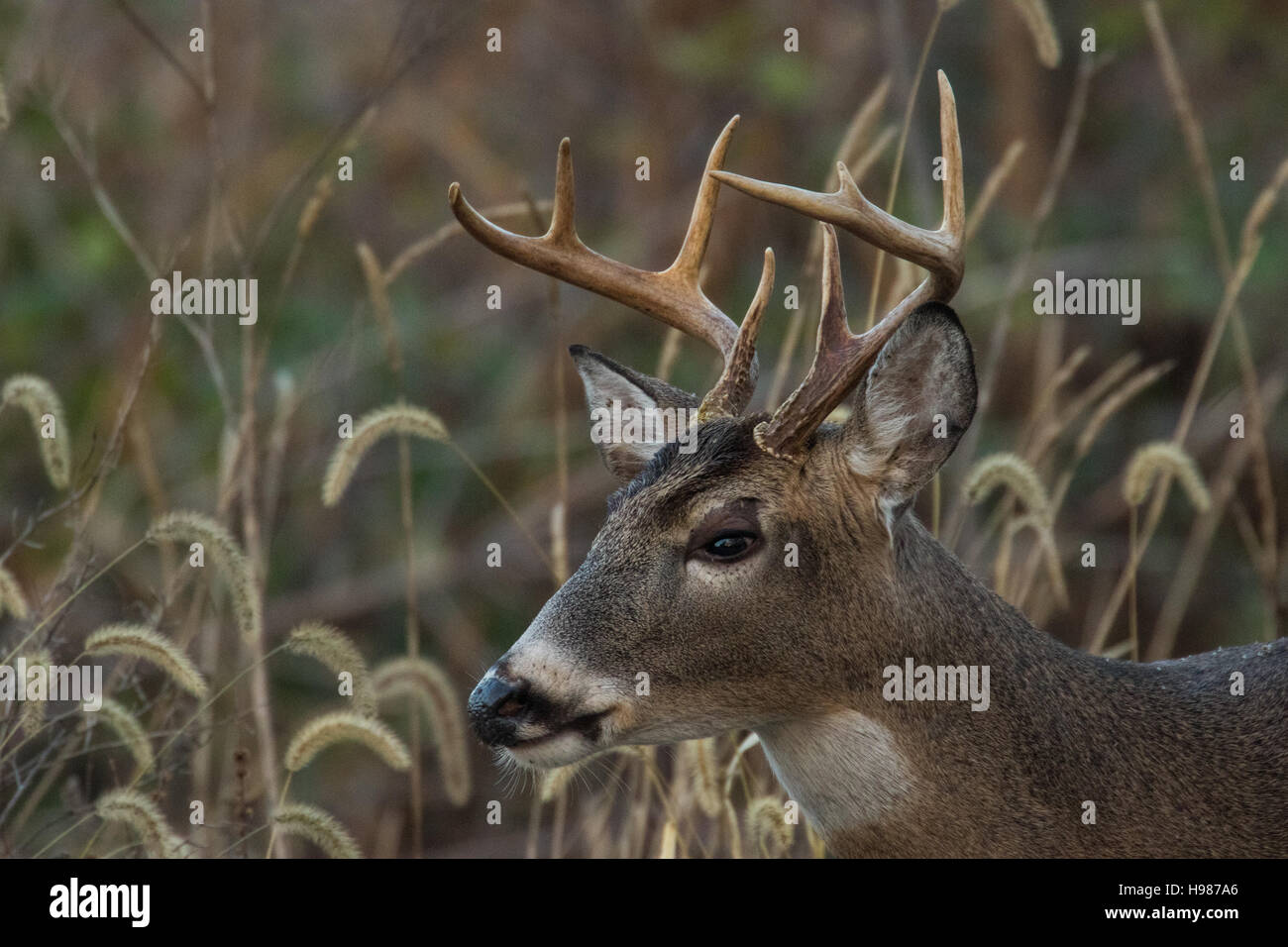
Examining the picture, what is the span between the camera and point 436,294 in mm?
13336

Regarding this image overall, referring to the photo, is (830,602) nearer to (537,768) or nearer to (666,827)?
(537,768)

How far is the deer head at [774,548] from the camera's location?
420cm

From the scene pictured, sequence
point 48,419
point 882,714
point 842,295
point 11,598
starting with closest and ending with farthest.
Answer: point 882,714 → point 842,295 → point 11,598 → point 48,419

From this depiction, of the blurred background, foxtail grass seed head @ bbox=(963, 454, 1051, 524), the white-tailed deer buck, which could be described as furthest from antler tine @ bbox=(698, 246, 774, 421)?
the blurred background

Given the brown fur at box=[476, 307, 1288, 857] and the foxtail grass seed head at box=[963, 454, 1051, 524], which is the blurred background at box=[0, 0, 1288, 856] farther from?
the brown fur at box=[476, 307, 1288, 857]

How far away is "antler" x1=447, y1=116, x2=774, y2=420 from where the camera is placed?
4758 millimetres

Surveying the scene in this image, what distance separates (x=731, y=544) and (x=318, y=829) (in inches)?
51.9

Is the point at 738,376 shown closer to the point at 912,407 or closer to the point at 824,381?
the point at 824,381

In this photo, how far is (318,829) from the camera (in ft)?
15.2

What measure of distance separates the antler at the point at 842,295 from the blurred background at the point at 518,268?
4.66 meters

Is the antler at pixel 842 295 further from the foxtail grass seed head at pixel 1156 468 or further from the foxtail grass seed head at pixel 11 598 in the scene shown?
the foxtail grass seed head at pixel 11 598

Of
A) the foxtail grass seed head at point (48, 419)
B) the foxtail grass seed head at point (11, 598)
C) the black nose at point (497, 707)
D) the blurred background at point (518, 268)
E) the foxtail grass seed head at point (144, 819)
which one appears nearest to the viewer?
the black nose at point (497, 707)

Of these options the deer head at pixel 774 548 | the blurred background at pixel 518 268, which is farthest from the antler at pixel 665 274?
the blurred background at pixel 518 268

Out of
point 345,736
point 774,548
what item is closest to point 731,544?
point 774,548
